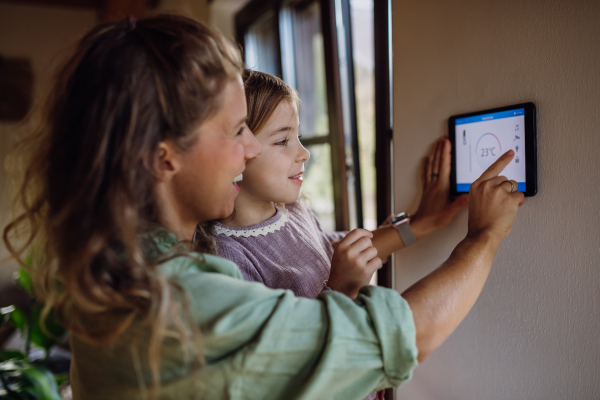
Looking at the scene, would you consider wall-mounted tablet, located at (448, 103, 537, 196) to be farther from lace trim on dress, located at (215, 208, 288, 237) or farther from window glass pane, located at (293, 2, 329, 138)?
window glass pane, located at (293, 2, 329, 138)

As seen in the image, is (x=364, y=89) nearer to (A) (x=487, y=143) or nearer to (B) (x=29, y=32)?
(A) (x=487, y=143)

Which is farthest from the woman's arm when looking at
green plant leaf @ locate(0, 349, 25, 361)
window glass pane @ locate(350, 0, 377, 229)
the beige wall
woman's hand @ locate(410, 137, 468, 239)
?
the beige wall

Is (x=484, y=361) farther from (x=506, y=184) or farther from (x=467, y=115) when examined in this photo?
(x=467, y=115)

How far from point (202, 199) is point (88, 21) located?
4.07 meters

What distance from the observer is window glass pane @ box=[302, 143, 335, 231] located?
1.95 metres

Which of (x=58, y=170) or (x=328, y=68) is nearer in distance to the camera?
(x=58, y=170)

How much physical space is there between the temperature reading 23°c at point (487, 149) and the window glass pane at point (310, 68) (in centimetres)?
111

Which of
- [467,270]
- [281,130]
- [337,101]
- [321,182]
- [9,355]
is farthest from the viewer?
[321,182]

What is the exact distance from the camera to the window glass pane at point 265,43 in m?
2.30

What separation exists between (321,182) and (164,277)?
1552 millimetres

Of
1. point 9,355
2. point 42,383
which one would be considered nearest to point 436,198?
point 42,383

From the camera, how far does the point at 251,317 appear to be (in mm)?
549

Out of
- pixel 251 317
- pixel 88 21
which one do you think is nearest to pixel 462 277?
pixel 251 317

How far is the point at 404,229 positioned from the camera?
3.45 feet
